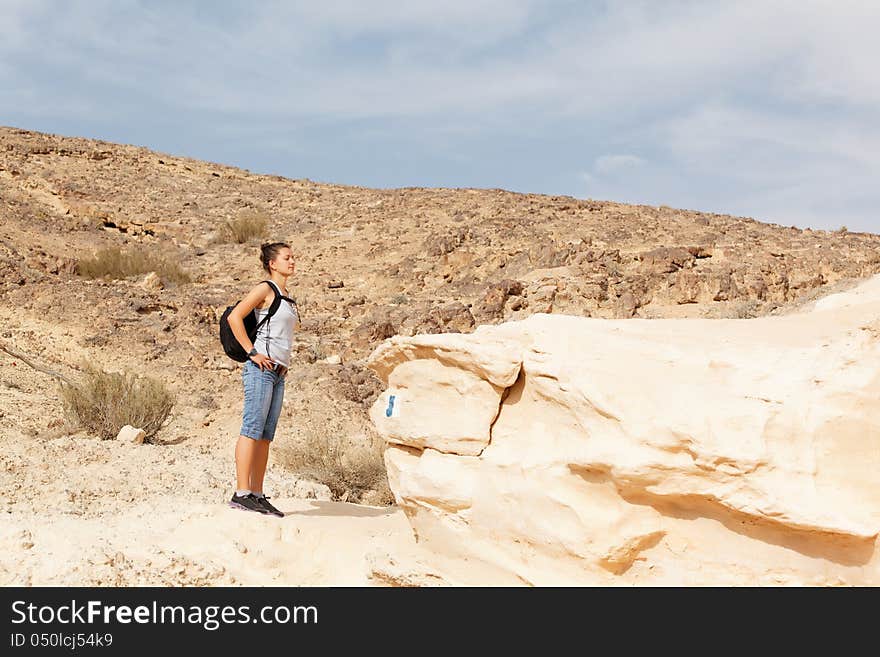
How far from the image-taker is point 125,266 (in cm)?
1468

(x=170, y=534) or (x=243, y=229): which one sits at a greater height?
(x=243, y=229)

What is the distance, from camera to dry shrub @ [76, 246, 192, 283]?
14344 mm

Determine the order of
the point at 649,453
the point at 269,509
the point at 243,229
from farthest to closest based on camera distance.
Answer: the point at 243,229
the point at 269,509
the point at 649,453

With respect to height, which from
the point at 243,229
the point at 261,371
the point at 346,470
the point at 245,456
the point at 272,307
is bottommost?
the point at 346,470

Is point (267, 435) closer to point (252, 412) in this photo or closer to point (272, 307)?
point (252, 412)

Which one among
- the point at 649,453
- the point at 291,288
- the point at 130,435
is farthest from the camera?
the point at 291,288

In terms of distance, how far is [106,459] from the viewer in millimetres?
6652

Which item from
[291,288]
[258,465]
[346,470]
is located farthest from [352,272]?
[258,465]

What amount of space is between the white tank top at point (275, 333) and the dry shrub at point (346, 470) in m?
2.36

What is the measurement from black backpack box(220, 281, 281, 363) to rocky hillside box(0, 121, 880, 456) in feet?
11.8

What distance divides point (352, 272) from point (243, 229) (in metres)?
3.89

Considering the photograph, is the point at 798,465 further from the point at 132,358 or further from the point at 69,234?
the point at 69,234
